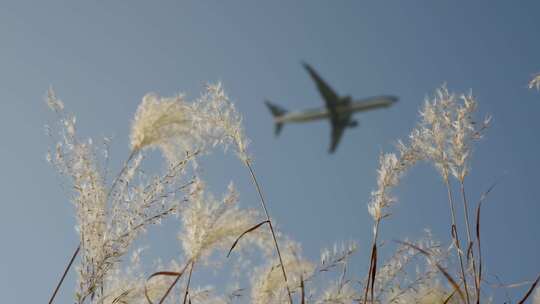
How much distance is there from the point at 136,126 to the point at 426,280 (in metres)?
1.44

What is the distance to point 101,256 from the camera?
6.06ft

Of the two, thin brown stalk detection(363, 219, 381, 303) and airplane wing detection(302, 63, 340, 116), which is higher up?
thin brown stalk detection(363, 219, 381, 303)

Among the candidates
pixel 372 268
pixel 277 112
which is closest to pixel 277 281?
pixel 372 268

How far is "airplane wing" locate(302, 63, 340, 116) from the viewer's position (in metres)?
0.40

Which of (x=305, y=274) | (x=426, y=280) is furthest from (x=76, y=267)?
(x=426, y=280)

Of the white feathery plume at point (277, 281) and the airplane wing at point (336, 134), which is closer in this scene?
the airplane wing at point (336, 134)

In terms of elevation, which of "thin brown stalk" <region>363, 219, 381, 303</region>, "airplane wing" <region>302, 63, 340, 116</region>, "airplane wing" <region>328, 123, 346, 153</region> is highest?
"thin brown stalk" <region>363, 219, 381, 303</region>

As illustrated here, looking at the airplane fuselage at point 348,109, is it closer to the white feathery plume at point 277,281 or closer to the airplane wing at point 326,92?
the airplane wing at point 326,92

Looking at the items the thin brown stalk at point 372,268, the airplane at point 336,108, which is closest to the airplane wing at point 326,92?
the airplane at point 336,108

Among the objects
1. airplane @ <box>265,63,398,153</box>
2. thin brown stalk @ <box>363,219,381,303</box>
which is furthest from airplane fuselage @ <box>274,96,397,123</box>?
thin brown stalk @ <box>363,219,381,303</box>

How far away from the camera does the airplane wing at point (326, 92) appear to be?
0.40 meters

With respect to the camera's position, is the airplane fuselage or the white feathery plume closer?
the airplane fuselage

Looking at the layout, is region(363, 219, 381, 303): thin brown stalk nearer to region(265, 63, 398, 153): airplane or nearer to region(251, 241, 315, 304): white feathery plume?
region(251, 241, 315, 304): white feathery plume

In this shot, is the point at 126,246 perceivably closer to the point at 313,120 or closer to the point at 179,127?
the point at 179,127
